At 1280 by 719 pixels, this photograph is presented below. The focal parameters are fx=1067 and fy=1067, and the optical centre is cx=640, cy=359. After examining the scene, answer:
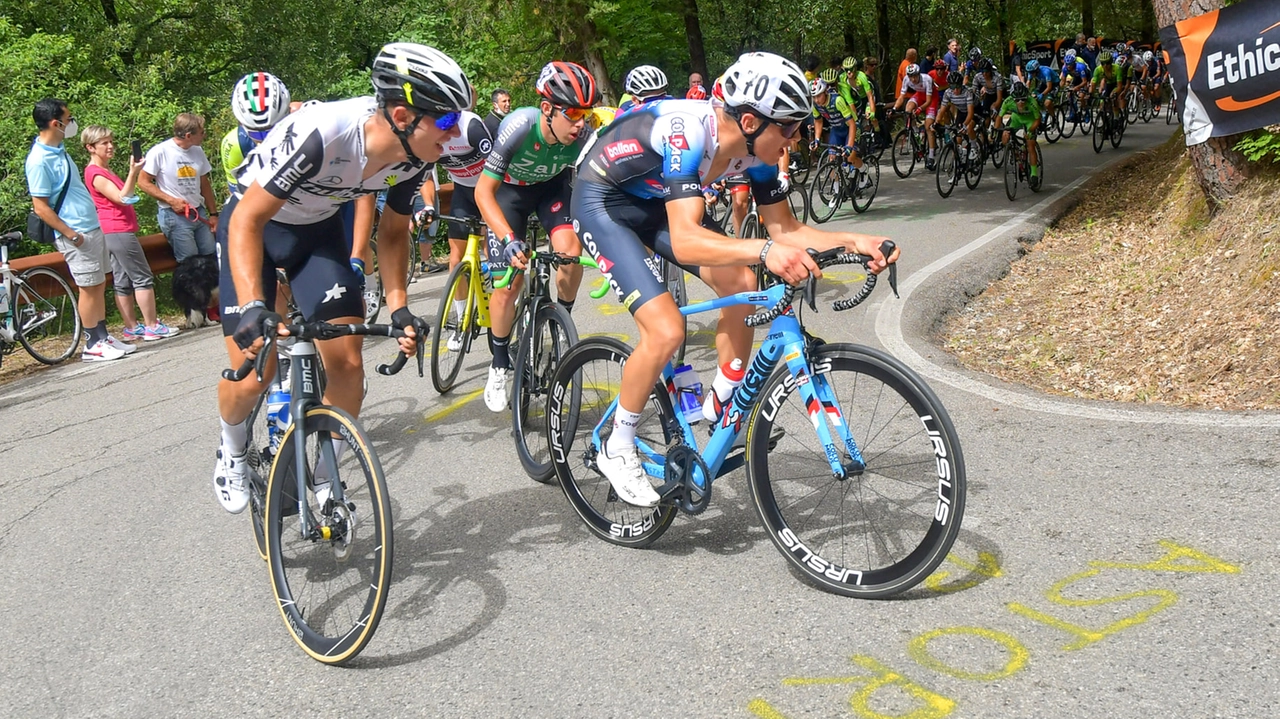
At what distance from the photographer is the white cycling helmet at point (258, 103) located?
6.86 metres

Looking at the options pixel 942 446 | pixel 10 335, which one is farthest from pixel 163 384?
pixel 942 446

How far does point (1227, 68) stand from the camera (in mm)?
8305

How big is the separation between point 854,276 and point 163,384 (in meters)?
6.16

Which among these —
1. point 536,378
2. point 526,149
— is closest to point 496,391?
point 536,378

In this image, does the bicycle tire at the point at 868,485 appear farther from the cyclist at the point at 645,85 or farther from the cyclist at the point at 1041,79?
the cyclist at the point at 1041,79

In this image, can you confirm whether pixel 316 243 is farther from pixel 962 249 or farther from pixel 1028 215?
pixel 1028 215

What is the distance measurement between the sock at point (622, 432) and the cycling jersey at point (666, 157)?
91 cm

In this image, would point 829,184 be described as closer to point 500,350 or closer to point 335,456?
point 500,350

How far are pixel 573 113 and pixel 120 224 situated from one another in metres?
6.30

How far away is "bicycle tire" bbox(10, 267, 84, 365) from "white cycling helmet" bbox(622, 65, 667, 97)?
559 centimetres

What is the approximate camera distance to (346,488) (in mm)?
3883

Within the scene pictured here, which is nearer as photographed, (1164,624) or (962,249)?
(1164,624)

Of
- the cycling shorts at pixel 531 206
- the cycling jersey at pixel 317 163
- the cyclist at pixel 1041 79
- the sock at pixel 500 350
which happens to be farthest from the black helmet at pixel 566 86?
the cyclist at pixel 1041 79

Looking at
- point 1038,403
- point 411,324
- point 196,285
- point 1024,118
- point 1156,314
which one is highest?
point 411,324
